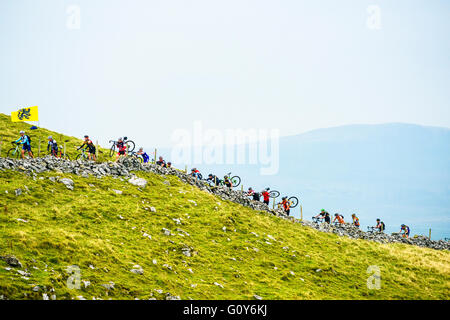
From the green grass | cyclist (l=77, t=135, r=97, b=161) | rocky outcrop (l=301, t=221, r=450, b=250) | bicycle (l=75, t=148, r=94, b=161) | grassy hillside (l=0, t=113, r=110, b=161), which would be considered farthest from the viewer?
grassy hillside (l=0, t=113, r=110, b=161)

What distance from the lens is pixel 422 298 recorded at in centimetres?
2642

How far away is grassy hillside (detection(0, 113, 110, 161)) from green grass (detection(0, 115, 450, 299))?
12.9 m

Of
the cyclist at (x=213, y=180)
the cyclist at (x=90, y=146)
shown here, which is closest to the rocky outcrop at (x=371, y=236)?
the cyclist at (x=213, y=180)

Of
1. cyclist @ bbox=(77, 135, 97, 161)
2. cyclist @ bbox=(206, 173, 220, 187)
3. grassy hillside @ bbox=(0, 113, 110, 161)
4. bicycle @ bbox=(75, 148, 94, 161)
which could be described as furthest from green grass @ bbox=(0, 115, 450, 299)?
grassy hillside @ bbox=(0, 113, 110, 161)

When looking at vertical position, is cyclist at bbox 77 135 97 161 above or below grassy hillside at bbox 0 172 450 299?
above

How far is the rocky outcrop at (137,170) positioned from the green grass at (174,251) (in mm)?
1080

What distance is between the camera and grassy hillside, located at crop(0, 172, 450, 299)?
19438mm

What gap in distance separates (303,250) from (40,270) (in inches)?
807

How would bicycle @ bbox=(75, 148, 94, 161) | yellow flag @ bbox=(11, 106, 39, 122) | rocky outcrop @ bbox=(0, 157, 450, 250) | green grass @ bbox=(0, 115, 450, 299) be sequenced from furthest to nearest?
1. yellow flag @ bbox=(11, 106, 39, 122)
2. bicycle @ bbox=(75, 148, 94, 161)
3. rocky outcrop @ bbox=(0, 157, 450, 250)
4. green grass @ bbox=(0, 115, 450, 299)

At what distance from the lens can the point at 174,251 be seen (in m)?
25.0

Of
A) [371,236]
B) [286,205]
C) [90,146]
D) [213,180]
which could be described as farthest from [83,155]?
[371,236]

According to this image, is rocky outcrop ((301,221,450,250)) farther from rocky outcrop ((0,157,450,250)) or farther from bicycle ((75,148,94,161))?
bicycle ((75,148,94,161))
